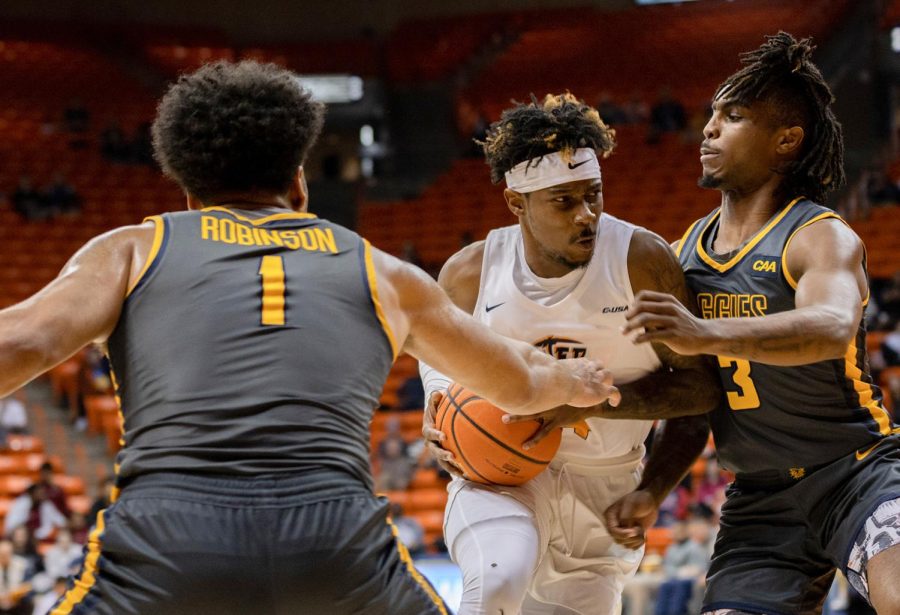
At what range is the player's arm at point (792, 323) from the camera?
3201 millimetres

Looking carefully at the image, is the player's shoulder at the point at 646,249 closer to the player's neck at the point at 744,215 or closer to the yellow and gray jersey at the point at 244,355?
the player's neck at the point at 744,215

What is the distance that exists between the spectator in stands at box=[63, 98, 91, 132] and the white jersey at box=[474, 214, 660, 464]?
725 inches

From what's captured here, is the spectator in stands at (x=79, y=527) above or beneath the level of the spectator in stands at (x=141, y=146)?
beneath

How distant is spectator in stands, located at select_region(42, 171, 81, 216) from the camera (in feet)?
61.3

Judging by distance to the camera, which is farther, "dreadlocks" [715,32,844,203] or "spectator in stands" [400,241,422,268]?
"spectator in stands" [400,241,422,268]

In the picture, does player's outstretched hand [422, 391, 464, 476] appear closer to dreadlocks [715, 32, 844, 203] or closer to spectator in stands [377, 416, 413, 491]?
dreadlocks [715, 32, 844, 203]

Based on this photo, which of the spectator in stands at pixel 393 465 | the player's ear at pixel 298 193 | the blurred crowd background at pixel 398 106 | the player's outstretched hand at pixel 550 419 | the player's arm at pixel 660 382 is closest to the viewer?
the player's ear at pixel 298 193

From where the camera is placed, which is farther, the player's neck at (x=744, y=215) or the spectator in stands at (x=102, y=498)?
the spectator in stands at (x=102, y=498)

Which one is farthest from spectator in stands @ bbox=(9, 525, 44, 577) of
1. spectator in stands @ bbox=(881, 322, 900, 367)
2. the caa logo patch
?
spectator in stands @ bbox=(881, 322, 900, 367)

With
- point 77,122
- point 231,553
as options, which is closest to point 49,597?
point 231,553

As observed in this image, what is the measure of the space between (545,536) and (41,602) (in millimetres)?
6721

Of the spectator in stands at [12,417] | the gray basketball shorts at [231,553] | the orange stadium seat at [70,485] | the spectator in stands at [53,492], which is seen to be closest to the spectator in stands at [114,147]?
the spectator in stands at [12,417]

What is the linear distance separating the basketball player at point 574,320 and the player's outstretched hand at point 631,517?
0.14 metres

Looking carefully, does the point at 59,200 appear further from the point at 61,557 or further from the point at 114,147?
the point at 61,557
